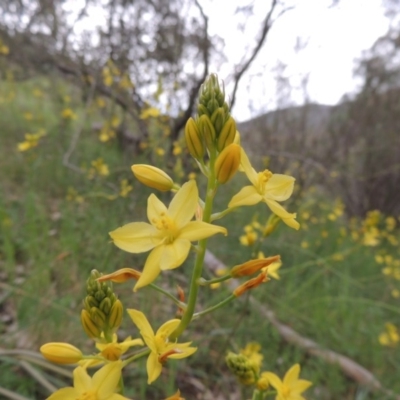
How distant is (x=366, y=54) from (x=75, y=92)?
18.0 ft

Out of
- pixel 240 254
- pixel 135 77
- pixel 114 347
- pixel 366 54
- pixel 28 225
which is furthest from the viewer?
pixel 366 54

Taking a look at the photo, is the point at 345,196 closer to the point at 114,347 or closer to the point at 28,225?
the point at 28,225

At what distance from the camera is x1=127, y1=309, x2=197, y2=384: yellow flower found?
896mm

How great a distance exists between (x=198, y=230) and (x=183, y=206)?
0.27 ft

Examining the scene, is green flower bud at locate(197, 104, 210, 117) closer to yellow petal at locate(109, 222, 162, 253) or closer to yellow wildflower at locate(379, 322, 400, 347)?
yellow petal at locate(109, 222, 162, 253)

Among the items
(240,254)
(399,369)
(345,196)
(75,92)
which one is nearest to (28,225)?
(240,254)

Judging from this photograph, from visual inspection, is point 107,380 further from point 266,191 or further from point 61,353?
point 266,191

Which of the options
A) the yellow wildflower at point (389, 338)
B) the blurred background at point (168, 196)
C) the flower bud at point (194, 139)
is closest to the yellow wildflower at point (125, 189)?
the blurred background at point (168, 196)

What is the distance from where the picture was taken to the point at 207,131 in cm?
95

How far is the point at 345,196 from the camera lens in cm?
880

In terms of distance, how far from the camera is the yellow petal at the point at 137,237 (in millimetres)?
922

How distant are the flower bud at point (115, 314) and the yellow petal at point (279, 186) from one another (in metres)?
0.45

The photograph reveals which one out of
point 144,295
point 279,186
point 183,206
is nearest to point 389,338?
point 144,295

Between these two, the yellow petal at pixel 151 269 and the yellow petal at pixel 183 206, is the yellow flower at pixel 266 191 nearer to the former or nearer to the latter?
the yellow petal at pixel 183 206
